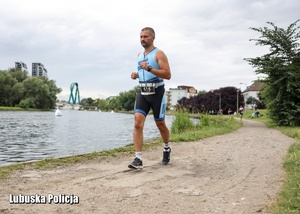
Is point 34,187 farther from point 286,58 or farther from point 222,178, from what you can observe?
point 286,58

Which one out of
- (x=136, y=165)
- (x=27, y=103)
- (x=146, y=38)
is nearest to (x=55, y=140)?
(x=136, y=165)

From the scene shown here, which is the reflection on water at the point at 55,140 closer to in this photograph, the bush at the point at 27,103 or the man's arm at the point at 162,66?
the man's arm at the point at 162,66

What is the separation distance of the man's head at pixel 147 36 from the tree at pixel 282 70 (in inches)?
552

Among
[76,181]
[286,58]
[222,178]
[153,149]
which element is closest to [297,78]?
[286,58]

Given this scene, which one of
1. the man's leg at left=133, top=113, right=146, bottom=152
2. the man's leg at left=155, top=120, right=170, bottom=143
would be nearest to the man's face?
the man's leg at left=133, top=113, right=146, bottom=152

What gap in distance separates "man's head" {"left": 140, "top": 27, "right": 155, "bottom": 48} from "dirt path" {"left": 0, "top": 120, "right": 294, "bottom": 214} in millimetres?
2024

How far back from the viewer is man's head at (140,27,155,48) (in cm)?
527

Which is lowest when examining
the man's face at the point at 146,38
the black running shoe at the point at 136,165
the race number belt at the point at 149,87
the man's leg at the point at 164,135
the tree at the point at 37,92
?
the black running shoe at the point at 136,165

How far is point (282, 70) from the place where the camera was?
1795 cm

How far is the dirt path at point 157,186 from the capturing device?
3217 mm

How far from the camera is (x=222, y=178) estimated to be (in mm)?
4539

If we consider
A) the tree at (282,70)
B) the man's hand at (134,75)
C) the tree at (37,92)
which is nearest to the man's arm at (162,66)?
the man's hand at (134,75)

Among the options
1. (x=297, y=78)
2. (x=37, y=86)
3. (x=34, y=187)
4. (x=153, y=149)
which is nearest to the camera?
(x=34, y=187)

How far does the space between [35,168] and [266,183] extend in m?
3.58
